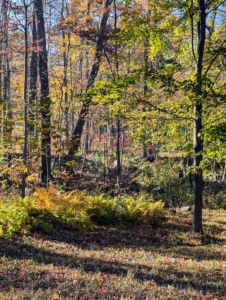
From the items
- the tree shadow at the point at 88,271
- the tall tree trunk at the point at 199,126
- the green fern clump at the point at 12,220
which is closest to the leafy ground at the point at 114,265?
the tree shadow at the point at 88,271

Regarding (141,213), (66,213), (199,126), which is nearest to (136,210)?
(141,213)

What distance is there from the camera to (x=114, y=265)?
5160mm

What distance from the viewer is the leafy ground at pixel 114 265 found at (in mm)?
3881

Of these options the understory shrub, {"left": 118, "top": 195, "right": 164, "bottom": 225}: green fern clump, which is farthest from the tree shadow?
{"left": 118, "top": 195, "right": 164, "bottom": 225}: green fern clump

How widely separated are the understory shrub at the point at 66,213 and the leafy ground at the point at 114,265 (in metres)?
0.32

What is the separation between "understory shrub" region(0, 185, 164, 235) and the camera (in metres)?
6.70

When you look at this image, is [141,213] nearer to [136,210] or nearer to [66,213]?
[136,210]

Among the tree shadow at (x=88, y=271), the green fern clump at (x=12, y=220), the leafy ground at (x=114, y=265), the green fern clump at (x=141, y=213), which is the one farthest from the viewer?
the green fern clump at (x=141, y=213)

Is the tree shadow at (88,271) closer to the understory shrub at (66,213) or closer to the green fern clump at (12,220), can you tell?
the green fern clump at (12,220)

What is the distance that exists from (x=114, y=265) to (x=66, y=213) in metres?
3.02

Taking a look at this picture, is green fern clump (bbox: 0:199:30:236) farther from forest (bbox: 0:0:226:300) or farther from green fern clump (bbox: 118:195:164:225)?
green fern clump (bbox: 118:195:164:225)

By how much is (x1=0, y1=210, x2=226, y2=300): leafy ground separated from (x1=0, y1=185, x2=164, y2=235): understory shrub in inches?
12.5

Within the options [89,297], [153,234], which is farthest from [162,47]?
[89,297]

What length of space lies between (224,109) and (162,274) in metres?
5.31
